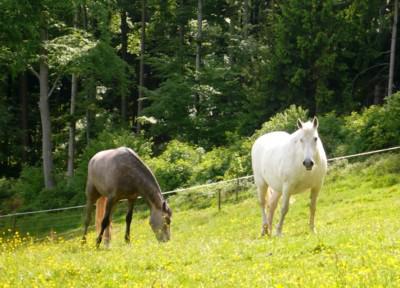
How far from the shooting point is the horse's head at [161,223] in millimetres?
12773

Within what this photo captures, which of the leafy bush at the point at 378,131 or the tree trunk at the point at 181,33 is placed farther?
the tree trunk at the point at 181,33

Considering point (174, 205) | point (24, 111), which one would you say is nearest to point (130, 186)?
point (174, 205)

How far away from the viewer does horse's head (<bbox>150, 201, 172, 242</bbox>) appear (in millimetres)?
12773

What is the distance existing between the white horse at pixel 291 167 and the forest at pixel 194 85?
38.2 ft

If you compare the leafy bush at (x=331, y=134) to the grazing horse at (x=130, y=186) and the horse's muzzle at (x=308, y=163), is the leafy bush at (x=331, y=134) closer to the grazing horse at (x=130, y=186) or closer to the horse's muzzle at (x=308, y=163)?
the grazing horse at (x=130, y=186)

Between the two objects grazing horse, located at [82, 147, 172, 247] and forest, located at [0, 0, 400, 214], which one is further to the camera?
forest, located at [0, 0, 400, 214]

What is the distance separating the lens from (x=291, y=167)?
11.8 metres

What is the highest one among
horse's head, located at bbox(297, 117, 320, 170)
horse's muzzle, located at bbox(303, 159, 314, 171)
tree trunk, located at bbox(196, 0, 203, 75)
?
tree trunk, located at bbox(196, 0, 203, 75)

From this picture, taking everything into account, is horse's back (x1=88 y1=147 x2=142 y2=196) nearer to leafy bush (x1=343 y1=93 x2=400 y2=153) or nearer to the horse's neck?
the horse's neck

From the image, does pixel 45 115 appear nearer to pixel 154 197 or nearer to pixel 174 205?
pixel 174 205

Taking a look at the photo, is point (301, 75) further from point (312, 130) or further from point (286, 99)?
point (312, 130)

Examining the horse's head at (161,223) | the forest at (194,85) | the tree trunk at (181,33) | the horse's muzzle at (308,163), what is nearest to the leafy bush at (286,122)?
the forest at (194,85)

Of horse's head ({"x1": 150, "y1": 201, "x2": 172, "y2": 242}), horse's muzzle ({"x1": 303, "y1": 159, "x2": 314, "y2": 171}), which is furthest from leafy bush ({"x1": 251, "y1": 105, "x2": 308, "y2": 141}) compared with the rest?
horse's muzzle ({"x1": 303, "y1": 159, "x2": 314, "y2": 171})

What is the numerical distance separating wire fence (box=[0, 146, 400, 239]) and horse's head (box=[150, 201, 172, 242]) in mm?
8369
